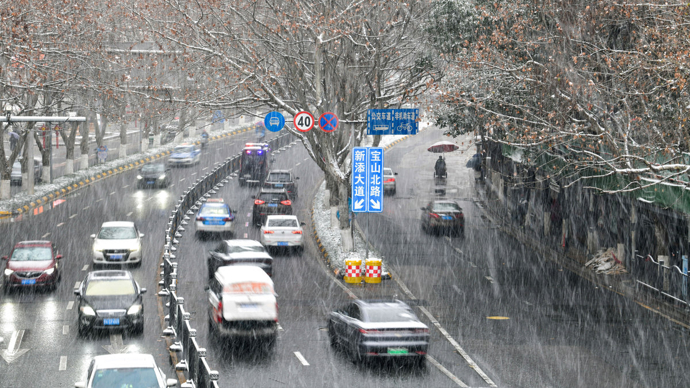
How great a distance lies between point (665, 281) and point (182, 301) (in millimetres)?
15122

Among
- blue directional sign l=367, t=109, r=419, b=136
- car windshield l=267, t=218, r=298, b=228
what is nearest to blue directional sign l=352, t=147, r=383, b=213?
blue directional sign l=367, t=109, r=419, b=136

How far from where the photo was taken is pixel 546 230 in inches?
1486

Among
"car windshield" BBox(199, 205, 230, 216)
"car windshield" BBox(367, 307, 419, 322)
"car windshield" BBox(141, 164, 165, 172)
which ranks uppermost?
"car windshield" BBox(141, 164, 165, 172)

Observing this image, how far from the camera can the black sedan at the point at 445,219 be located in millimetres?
37219

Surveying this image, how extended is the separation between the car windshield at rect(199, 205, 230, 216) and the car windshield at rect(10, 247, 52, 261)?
9.44 m

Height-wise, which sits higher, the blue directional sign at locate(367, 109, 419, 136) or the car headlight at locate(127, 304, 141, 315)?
the blue directional sign at locate(367, 109, 419, 136)

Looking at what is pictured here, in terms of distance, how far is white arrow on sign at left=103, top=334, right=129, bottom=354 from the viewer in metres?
19.3

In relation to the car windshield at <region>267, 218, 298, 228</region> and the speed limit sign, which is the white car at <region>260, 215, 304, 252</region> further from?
the speed limit sign

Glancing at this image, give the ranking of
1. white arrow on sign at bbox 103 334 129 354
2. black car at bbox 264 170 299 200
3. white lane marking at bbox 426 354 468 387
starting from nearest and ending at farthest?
white lane marking at bbox 426 354 468 387
white arrow on sign at bbox 103 334 129 354
black car at bbox 264 170 299 200

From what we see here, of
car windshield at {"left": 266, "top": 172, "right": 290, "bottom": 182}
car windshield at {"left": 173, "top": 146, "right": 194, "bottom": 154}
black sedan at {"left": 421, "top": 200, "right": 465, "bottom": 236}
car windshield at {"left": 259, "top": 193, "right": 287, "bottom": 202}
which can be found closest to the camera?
black sedan at {"left": 421, "top": 200, "right": 465, "bottom": 236}

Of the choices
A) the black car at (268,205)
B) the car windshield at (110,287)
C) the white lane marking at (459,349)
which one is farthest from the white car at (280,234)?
the car windshield at (110,287)

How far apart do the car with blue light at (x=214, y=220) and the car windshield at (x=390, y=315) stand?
672 inches

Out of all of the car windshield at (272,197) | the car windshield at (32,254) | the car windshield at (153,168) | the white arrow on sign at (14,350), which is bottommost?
the white arrow on sign at (14,350)

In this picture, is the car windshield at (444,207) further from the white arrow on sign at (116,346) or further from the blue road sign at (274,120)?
the white arrow on sign at (116,346)
